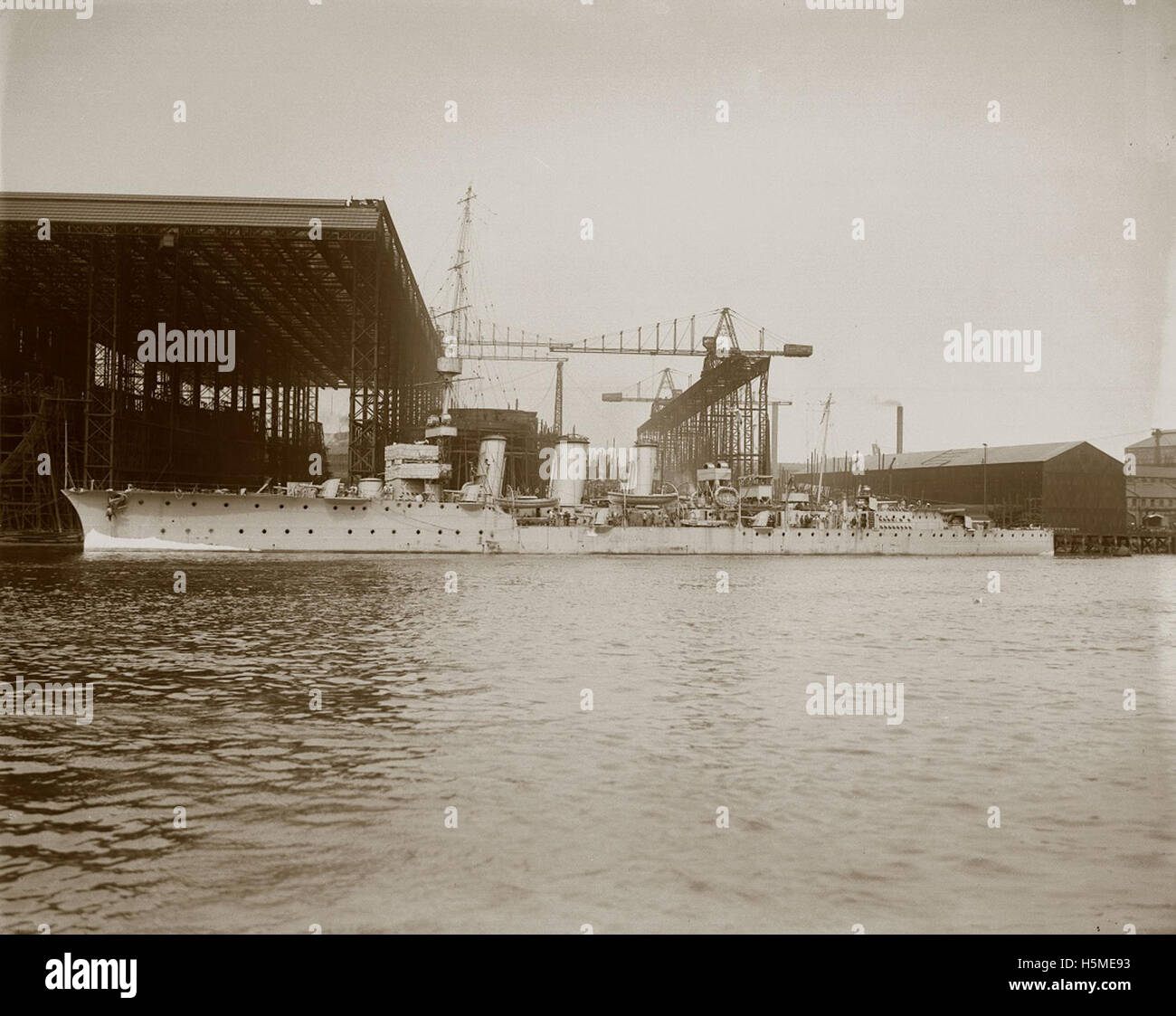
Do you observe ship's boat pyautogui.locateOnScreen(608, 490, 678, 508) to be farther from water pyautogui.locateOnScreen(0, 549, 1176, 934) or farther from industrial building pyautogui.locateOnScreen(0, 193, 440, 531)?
water pyautogui.locateOnScreen(0, 549, 1176, 934)

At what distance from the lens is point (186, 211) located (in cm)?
4834

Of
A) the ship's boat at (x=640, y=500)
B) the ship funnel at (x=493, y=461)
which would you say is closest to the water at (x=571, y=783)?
the ship funnel at (x=493, y=461)

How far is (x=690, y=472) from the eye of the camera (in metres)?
116

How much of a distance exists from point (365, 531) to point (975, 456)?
7506cm

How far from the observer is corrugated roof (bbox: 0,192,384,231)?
47.5 metres

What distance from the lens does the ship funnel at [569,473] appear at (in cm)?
6706

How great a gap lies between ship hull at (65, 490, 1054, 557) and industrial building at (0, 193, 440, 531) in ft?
10.4

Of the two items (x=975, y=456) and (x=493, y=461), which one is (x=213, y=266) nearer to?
(x=493, y=461)

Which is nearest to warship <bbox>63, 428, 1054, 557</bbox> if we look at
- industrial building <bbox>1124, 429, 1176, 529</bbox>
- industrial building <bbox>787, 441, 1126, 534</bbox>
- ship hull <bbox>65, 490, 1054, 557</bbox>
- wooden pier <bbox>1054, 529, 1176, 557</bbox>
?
ship hull <bbox>65, 490, 1054, 557</bbox>

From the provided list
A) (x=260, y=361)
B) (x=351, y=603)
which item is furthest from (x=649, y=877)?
(x=260, y=361)

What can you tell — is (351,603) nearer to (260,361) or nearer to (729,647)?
(729,647)

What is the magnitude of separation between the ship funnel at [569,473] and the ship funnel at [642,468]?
18.7 feet
